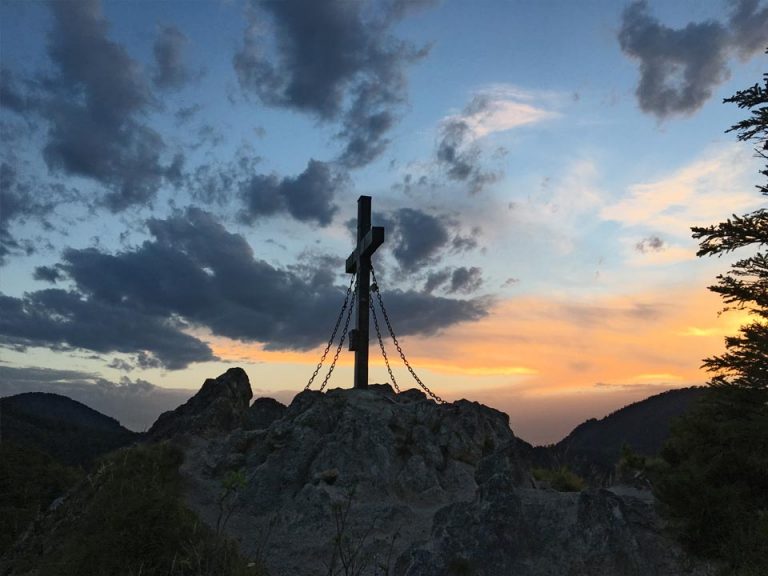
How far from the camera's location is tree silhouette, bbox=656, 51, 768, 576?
32.7 ft

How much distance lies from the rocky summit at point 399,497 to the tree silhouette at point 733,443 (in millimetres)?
759

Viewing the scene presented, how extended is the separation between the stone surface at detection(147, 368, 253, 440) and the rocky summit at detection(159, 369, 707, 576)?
7 cm

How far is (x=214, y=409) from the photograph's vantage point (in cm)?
2102

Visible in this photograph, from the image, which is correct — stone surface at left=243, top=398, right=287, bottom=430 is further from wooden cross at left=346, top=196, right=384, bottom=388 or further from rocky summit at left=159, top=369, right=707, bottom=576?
wooden cross at left=346, top=196, right=384, bottom=388

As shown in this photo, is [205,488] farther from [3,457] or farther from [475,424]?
[3,457]

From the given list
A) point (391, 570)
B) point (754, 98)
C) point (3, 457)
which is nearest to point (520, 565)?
point (391, 570)

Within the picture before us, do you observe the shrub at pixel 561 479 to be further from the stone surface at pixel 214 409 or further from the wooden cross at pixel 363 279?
the stone surface at pixel 214 409

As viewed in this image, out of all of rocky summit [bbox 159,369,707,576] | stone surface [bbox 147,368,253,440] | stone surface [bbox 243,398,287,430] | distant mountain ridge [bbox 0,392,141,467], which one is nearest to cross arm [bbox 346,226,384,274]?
rocky summit [bbox 159,369,707,576]

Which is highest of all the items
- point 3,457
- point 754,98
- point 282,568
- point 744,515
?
point 754,98

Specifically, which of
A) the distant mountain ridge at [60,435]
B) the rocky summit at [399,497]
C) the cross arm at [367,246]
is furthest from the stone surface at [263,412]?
the distant mountain ridge at [60,435]

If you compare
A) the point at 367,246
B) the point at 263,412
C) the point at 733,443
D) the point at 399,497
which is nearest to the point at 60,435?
the point at 263,412

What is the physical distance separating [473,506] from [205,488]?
25.2ft

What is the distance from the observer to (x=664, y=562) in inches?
404

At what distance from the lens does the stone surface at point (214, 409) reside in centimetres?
2061
